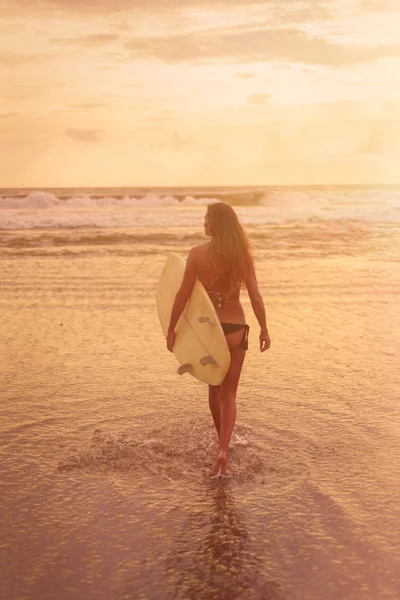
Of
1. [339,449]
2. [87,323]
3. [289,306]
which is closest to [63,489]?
[339,449]

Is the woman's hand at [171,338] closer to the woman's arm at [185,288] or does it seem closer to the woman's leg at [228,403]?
the woman's arm at [185,288]

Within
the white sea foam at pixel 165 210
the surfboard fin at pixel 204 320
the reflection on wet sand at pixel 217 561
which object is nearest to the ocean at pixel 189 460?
the reflection on wet sand at pixel 217 561

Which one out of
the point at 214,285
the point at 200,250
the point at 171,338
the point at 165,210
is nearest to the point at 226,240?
the point at 200,250

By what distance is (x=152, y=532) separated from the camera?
12.4ft

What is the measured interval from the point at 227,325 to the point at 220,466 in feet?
2.86

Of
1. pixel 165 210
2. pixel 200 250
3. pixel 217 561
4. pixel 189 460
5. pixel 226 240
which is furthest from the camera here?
pixel 165 210

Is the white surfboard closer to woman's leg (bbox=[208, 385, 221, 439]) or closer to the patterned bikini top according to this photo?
the patterned bikini top

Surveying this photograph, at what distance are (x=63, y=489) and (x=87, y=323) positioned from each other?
16.0 feet

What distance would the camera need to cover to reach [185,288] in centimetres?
466

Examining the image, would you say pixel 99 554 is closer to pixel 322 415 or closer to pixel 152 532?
pixel 152 532

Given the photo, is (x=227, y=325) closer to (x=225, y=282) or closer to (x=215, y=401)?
(x=225, y=282)

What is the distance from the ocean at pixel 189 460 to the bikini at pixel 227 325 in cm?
80

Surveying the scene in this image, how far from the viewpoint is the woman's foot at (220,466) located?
4500mm

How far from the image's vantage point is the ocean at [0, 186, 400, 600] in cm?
341
